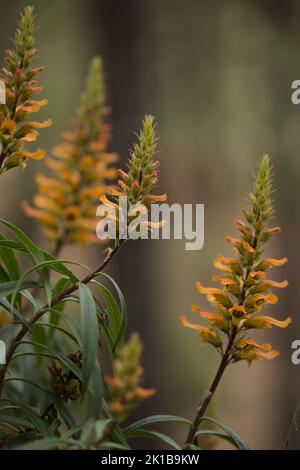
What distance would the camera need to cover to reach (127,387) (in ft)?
3.61

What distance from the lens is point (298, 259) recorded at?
6.03 m

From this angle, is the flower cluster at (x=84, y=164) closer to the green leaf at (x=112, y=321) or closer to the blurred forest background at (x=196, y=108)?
the green leaf at (x=112, y=321)

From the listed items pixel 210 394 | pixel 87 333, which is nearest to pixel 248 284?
pixel 210 394

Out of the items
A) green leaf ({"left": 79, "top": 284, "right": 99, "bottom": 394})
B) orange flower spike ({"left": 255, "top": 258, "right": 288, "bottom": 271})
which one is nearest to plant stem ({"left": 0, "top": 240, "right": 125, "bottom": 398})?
green leaf ({"left": 79, "top": 284, "right": 99, "bottom": 394})

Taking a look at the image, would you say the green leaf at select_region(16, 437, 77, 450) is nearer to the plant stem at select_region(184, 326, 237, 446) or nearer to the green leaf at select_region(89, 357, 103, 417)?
the green leaf at select_region(89, 357, 103, 417)

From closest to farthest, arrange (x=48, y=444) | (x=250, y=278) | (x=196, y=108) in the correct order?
(x=48, y=444)
(x=250, y=278)
(x=196, y=108)

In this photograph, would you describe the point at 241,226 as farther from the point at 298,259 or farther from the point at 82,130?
the point at 298,259

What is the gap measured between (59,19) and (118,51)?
168 centimetres

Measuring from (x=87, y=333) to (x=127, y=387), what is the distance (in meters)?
0.13

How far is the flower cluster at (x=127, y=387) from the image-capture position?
1071 millimetres

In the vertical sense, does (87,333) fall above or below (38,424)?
above

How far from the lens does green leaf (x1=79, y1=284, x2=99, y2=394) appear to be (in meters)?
1.00

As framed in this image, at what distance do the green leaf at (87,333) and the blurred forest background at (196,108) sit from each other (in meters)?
3.59

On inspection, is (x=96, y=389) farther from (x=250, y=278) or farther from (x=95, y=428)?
(x=250, y=278)
